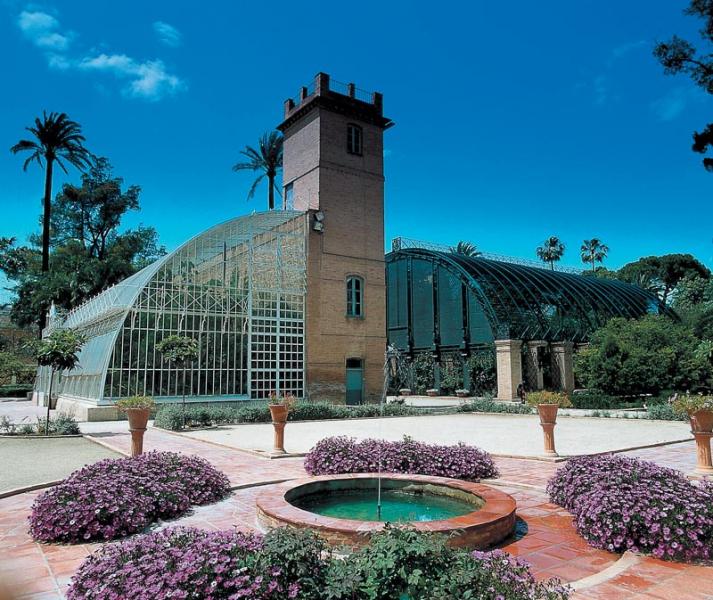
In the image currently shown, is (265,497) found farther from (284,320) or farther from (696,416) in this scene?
(284,320)

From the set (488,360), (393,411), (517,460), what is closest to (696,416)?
(517,460)

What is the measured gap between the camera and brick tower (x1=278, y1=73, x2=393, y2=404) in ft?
89.0

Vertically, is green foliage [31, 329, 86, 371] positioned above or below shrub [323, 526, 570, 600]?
above

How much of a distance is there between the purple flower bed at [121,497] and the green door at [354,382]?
19.5 meters

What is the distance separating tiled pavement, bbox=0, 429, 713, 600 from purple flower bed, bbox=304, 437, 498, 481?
487 mm

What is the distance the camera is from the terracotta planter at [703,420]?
9.40 metres

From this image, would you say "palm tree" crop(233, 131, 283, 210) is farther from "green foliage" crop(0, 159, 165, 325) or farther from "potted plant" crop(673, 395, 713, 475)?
"potted plant" crop(673, 395, 713, 475)

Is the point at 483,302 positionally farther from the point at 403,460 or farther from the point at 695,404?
the point at 403,460

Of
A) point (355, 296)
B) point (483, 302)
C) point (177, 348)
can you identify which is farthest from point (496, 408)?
point (177, 348)

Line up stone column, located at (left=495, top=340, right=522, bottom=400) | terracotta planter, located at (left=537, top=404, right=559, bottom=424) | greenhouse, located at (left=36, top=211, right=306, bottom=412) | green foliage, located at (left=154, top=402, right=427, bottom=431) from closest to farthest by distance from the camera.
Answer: terracotta planter, located at (left=537, top=404, right=559, bottom=424) < green foliage, located at (left=154, top=402, right=427, bottom=431) < greenhouse, located at (left=36, top=211, right=306, bottom=412) < stone column, located at (left=495, top=340, right=522, bottom=400)

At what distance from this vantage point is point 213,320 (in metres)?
23.8

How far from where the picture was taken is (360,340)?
92.3 feet

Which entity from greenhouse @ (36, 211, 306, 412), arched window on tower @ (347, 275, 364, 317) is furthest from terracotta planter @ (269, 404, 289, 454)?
arched window on tower @ (347, 275, 364, 317)

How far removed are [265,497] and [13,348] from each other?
5627 centimetres
